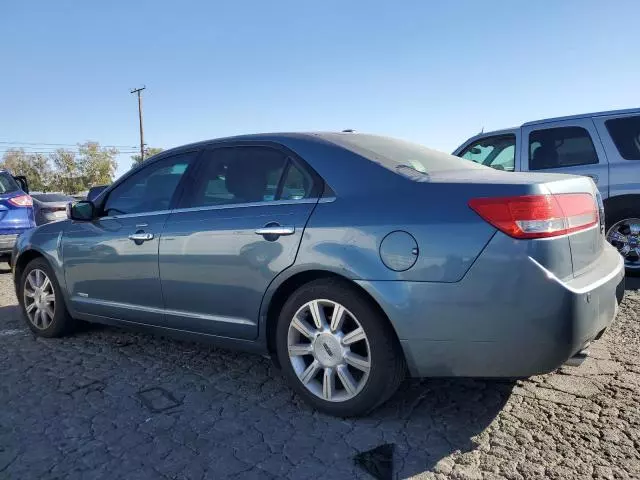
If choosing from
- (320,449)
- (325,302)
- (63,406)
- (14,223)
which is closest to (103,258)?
(63,406)

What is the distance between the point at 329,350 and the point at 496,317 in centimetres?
92

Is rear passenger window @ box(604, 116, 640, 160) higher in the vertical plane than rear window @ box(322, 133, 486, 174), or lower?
higher

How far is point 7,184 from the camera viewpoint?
8.74 m

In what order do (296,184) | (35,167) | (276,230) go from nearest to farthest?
(276,230) < (296,184) < (35,167)

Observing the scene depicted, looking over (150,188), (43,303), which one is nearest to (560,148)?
(150,188)

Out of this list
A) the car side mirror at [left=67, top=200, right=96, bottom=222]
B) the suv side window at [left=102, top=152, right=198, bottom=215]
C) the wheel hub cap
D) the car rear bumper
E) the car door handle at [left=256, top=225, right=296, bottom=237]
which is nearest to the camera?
the car rear bumper

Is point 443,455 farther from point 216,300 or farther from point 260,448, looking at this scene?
point 216,300

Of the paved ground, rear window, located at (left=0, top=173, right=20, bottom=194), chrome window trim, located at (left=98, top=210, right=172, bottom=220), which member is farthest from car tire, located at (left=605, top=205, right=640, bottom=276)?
rear window, located at (left=0, top=173, right=20, bottom=194)

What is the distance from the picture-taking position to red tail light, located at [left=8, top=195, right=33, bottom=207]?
27.3ft

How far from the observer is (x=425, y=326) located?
8.38 feet

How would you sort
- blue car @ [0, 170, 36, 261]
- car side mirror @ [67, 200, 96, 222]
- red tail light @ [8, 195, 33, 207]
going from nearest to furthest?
car side mirror @ [67, 200, 96, 222] < blue car @ [0, 170, 36, 261] < red tail light @ [8, 195, 33, 207]

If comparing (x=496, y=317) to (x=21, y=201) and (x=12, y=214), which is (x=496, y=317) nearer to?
(x=12, y=214)

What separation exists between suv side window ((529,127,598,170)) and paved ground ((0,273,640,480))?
2907 mm

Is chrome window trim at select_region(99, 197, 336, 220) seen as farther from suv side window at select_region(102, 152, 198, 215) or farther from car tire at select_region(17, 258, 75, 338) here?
car tire at select_region(17, 258, 75, 338)
